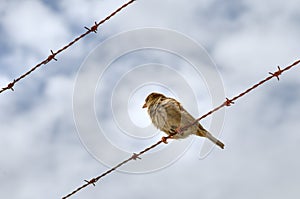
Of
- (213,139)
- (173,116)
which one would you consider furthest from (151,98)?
(213,139)

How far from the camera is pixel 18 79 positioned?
6113 mm

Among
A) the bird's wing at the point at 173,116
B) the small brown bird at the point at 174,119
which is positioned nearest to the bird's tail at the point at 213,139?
the small brown bird at the point at 174,119

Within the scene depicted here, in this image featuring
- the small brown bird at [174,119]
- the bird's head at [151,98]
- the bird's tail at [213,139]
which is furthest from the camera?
the bird's head at [151,98]

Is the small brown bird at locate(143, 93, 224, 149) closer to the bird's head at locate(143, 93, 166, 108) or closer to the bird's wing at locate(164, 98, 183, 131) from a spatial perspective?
the bird's wing at locate(164, 98, 183, 131)

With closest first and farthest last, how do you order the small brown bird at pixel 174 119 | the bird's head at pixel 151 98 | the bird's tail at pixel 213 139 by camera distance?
→ the bird's tail at pixel 213 139 → the small brown bird at pixel 174 119 → the bird's head at pixel 151 98

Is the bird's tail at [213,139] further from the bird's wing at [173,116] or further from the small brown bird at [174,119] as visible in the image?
the bird's wing at [173,116]

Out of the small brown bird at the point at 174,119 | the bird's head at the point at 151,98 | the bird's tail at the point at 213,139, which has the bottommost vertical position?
the bird's tail at the point at 213,139

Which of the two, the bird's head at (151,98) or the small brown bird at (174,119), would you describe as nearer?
the small brown bird at (174,119)

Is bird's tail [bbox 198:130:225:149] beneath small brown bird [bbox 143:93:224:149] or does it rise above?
beneath

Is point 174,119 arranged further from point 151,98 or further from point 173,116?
point 151,98

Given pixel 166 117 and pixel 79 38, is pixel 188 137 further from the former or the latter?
pixel 79 38

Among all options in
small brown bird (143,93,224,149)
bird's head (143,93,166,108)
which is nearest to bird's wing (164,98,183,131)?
small brown bird (143,93,224,149)

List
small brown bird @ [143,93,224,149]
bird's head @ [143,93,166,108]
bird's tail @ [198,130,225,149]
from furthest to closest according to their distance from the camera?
1. bird's head @ [143,93,166,108]
2. small brown bird @ [143,93,224,149]
3. bird's tail @ [198,130,225,149]

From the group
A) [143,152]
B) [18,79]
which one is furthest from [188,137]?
[18,79]
